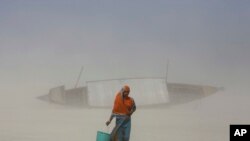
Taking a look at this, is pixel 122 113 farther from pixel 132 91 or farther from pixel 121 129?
pixel 132 91

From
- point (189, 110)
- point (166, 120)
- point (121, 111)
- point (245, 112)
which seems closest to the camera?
point (121, 111)

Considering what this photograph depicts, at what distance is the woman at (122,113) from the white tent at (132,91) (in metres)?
12.1

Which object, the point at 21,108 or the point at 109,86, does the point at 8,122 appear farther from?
the point at 109,86

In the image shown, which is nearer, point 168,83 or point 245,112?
point 245,112

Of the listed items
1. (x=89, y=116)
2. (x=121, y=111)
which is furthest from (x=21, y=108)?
(x=121, y=111)

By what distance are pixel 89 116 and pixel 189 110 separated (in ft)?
17.7

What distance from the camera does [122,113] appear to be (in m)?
7.13

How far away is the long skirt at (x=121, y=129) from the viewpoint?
714cm

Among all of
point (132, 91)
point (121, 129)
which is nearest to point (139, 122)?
point (132, 91)

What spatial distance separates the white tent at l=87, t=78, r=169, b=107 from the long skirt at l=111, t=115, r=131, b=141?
39.8ft

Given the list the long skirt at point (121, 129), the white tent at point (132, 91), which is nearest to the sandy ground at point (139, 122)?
the white tent at point (132, 91)

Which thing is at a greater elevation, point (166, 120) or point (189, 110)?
point (189, 110)

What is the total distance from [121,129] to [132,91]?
13.0 meters

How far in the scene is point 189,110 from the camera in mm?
20562
